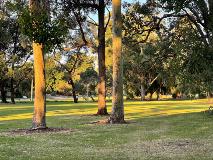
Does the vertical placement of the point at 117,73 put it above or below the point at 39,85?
above

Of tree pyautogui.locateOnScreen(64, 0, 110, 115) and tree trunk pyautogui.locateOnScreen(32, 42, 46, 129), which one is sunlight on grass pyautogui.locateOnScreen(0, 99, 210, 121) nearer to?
tree pyautogui.locateOnScreen(64, 0, 110, 115)

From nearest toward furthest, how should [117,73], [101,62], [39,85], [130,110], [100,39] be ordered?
[39,85], [117,73], [101,62], [100,39], [130,110]

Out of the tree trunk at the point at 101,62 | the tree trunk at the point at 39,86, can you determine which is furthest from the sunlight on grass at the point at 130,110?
the tree trunk at the point at 39,86

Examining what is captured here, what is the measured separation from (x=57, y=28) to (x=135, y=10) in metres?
12.8

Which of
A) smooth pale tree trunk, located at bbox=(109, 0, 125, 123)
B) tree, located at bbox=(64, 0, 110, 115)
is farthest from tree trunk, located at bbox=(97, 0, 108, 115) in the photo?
smooth pale tree trunk, located at bbox=(109, 0, 125, 123)

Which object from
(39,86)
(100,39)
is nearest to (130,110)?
(100,39)

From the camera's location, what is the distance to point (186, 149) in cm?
1241

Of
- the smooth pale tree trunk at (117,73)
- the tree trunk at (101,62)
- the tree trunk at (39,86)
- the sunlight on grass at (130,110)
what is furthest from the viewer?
the sunlight on grass at (130,110)

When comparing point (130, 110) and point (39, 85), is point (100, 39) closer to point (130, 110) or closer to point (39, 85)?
point (130, 110)

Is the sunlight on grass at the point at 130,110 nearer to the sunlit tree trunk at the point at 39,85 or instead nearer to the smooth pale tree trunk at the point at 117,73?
the smooth pale tree trunk at the point at 117,73

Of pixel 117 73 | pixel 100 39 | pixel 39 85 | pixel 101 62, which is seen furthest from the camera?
pixel 100 39

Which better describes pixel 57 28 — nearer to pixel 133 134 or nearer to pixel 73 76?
pixel 133 134

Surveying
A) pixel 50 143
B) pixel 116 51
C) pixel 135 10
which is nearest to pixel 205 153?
pixel 50 143

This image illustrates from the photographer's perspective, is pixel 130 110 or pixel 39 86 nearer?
pixel 39 86
